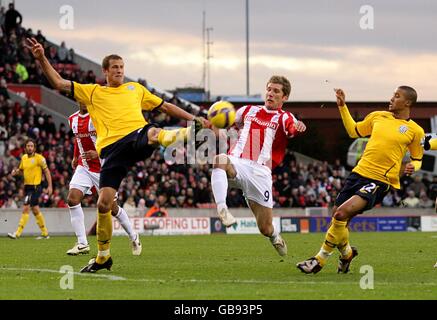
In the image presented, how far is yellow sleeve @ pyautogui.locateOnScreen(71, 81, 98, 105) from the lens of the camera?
45.4 feet

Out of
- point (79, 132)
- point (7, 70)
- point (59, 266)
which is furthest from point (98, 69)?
point (59, 266)

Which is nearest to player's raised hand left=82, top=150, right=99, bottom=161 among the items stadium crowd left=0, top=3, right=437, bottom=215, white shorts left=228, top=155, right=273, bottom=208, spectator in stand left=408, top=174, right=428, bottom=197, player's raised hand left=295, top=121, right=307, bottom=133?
white shorts left=228, top=155, right=273, bottom=208

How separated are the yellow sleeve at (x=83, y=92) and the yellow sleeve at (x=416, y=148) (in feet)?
15.0

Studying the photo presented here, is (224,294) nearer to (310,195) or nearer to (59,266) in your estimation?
(59,266)

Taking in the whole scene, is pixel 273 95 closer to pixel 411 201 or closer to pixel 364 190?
pixel 364 190

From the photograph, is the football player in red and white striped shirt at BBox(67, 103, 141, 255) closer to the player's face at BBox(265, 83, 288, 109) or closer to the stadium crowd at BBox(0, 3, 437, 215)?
the player's face at BBox(265, 83, 288, 109)

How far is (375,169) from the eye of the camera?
13.6 metres

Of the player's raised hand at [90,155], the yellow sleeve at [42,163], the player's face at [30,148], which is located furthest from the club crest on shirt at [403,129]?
the player's face at [30,148]

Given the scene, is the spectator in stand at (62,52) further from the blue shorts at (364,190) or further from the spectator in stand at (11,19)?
the blue shorts at (364,190)

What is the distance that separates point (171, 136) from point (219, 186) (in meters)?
1.45

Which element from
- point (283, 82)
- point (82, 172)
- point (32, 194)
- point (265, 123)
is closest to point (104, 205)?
point (265, 123)
